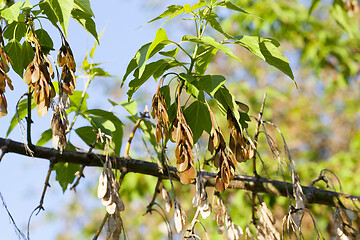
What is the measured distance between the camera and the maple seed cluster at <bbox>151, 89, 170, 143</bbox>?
83cm

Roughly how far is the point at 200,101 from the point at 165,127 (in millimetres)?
93

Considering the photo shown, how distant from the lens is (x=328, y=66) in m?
4.61

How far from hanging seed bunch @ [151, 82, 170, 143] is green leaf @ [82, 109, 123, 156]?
30 centimetres

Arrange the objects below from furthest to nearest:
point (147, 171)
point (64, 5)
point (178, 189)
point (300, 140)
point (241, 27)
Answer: point (300, 140) → point (241, 27) → point (178, 189) → point (147, 171) → point (64, 5)

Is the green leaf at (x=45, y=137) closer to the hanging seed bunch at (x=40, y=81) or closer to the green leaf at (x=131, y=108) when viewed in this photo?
the green leaf at (x=131, y=108)

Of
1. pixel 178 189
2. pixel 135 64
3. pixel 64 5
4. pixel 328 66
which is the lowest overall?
pixel 178 189

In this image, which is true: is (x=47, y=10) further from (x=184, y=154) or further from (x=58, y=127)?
(x=184, y=154)

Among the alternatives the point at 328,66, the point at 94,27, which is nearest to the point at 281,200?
the point at 94,27

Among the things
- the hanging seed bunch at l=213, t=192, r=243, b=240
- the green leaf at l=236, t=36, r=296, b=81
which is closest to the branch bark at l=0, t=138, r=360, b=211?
the hanging seed bunch at l=213, t=192, r=243, b=240

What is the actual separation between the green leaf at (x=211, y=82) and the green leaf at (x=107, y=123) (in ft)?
1.31

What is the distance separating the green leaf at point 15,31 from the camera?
0.90 metres

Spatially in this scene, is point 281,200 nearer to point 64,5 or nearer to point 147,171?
point 147,171

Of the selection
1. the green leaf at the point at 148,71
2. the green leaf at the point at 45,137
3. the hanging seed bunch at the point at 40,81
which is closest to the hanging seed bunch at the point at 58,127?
the hanging seed bunch at the point at 40,81

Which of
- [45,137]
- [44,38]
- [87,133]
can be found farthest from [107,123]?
[44,38]
